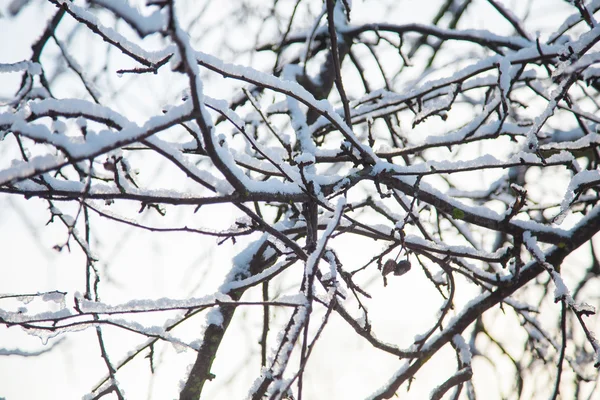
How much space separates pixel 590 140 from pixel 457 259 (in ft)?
1.93

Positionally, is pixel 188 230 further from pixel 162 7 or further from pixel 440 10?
pixel 440 10

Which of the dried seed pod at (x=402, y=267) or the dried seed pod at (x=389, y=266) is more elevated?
the dried seed pod at (x=389, y=266)

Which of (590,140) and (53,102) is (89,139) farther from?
(590,140)

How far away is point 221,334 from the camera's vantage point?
150 cm

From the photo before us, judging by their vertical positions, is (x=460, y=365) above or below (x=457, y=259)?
below

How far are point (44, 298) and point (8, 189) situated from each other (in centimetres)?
39

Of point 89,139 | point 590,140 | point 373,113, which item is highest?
point 373,113

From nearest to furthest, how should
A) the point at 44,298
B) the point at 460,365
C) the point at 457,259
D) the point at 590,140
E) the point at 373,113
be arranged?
1. the point at 44,298
2. the point at 590,140
3. the point at 457,259
4. the point at 460,365
5. the point at 373,113

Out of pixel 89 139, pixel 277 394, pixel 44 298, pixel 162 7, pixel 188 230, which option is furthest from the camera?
pixel 44 298

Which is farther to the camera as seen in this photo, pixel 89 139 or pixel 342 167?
pixel 342 167

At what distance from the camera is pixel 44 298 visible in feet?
3.54

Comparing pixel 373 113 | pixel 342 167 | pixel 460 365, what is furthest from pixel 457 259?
pixel 342 167

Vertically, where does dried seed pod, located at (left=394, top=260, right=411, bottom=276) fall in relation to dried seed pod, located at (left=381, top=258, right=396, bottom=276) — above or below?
below

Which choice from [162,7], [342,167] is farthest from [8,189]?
[342,167]
